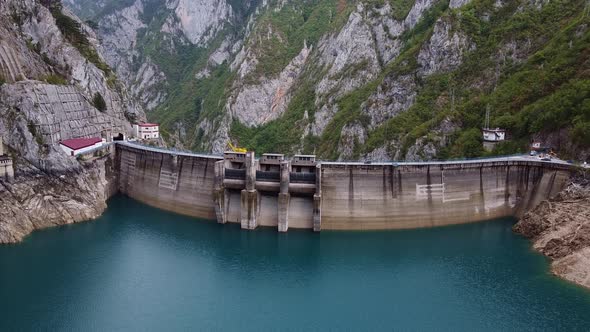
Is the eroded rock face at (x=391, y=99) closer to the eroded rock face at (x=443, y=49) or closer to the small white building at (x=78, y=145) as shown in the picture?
the eroded rock face at (x=443, y=49)

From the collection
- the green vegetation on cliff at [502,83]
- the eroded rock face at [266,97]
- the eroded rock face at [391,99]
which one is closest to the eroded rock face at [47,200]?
the green vegetation on cliff at [502,83]

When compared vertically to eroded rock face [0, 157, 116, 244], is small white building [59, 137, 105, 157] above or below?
above

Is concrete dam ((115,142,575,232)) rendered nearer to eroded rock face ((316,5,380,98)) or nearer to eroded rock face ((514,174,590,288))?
eroded rock face ((514,174,590,288))

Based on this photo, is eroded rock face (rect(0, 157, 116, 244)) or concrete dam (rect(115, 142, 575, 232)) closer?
eroded rock face (rect(0, 157, 116, 244))

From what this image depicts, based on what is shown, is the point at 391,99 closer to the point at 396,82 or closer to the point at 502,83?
the point at 396,82

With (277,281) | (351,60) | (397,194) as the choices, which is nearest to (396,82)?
(351,60)

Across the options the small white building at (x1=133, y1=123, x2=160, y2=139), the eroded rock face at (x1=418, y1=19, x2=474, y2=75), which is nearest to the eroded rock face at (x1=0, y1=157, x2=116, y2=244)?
the small white building at (x1=133, y1=123, x2=160, y2=139)

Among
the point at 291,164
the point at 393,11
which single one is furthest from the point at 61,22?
the point at 393,11

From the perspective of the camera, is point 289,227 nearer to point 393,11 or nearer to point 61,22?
point 61,22
